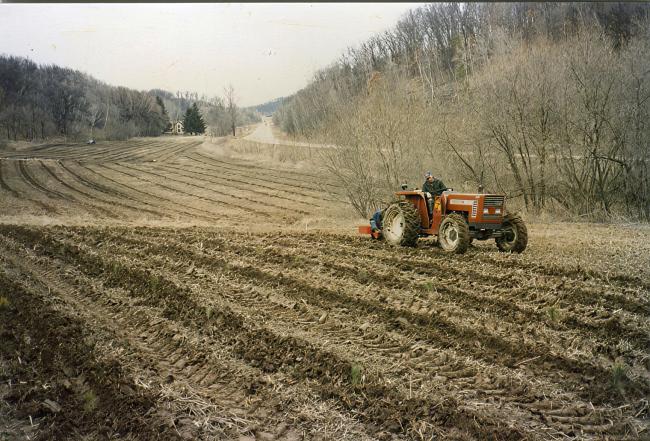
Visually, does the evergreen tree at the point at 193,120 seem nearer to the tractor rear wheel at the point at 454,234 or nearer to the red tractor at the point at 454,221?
the red tractor at the point at 454,221

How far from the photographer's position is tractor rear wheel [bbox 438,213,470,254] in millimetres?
5402

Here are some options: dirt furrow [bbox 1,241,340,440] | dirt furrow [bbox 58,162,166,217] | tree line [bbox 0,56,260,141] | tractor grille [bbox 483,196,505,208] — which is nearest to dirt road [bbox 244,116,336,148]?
tree line [bbox 0,56,260,141]

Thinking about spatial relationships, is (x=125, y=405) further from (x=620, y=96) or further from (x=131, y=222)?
(x=620, y=96)

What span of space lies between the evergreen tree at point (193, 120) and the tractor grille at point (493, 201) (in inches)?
137

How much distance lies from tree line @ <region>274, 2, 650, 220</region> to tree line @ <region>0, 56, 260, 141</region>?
45.4 inches

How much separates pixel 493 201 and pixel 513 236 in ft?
1.63

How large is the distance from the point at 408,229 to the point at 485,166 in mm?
2913

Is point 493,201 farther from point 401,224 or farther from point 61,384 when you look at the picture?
point 61,384

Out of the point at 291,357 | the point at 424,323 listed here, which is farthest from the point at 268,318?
the point at 424,323

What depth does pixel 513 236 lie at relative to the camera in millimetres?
5512

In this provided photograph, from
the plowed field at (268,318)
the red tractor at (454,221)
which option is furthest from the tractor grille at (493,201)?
the plowed field at (268,318)

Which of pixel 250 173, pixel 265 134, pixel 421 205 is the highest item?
pixel 265 134

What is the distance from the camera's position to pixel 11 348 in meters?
2.95

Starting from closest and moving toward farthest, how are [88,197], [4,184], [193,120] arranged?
[4,184]
[193,120]
[88,197]
